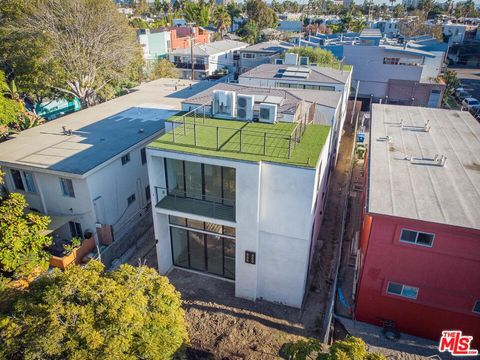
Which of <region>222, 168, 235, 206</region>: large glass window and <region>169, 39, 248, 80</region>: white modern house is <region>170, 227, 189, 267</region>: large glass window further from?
<region>169, 39, 248, 80</region>: white modern house

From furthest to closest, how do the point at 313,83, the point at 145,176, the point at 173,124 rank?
1. the point at 313,83
2. the point at 145,176
3. the point at 173,124

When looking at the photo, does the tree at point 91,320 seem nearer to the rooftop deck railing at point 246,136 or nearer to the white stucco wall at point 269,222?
the white stucco wall at point 269,222

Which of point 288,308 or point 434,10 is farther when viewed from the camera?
point 434,10

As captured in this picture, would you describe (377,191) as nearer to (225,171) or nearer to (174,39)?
(225,171)

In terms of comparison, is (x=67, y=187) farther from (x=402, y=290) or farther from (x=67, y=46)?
(x=67, y=46)

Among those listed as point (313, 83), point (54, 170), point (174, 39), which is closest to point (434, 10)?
point (174, 39)

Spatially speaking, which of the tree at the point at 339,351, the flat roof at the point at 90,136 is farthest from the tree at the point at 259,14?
the tree at the point at 339,351

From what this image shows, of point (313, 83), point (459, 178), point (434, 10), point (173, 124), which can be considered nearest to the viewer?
point (459, 178)
